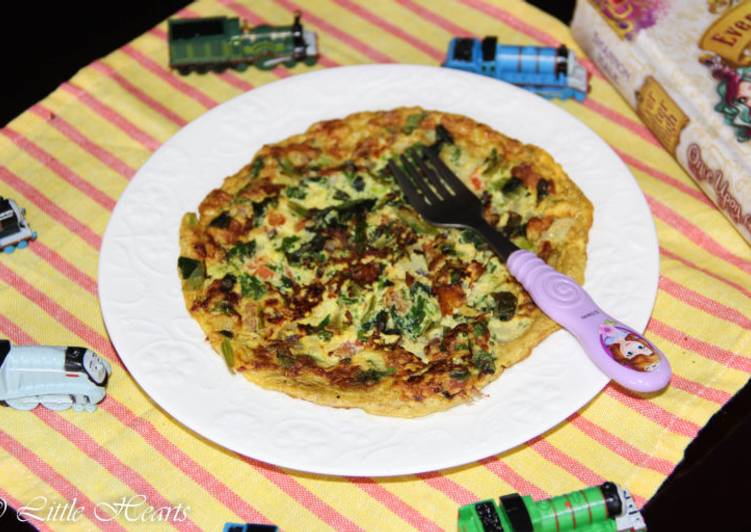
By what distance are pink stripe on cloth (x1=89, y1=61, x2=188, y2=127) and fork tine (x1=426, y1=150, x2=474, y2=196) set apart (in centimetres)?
154

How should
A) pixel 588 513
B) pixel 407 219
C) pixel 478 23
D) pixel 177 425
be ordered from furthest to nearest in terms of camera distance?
pixel 478 23 → pixel 407 219 → pixel 177 425 → pixel 588 513

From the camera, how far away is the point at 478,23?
5.35 meters

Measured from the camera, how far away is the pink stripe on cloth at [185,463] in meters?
3.44

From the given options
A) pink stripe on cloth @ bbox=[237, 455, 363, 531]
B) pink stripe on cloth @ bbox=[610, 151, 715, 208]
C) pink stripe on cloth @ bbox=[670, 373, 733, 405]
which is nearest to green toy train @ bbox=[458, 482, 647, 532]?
pink stripe on cloth @ bbox=[237, 455, 363, 531]

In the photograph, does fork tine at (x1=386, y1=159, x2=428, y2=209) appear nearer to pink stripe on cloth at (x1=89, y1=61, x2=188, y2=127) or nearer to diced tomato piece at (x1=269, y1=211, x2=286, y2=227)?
diced tomato piece at (x1=269, y1=211, x2=286, y2=227)

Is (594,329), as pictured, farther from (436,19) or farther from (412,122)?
(436,19)

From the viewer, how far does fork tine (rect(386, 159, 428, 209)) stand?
403 centimetres

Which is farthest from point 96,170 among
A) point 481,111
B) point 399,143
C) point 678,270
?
point 678,270

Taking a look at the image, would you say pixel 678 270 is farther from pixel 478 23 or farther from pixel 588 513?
pixel 478 23

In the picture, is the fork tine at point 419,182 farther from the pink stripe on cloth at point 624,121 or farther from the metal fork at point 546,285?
the pink stripe on cloth at point 624,121

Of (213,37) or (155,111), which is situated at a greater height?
(213,37)

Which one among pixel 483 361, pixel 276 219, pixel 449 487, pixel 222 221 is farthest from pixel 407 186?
pixel 449 487

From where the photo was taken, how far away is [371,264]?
387 cm

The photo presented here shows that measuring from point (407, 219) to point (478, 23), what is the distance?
186cm
